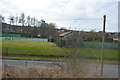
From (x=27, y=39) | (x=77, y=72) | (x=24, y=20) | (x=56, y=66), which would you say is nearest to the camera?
(x=77, y=72)

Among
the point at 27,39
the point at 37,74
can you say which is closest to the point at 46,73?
the point at 37,74

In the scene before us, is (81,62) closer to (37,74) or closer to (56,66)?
(56,66)

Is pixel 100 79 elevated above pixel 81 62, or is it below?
below

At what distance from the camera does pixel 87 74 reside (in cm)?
594

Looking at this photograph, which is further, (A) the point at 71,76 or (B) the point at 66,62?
(B) the point at 66,62

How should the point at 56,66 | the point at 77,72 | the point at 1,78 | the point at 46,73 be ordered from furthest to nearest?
the point at 56,66
the point at 77,72
the point at 46,73
the point at 1,78

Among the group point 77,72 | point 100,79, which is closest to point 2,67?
point 77,72

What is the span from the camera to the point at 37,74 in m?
5.35

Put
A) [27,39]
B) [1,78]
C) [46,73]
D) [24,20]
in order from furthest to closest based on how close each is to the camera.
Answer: [27,39]
[24,20]
[46,73]
[1,78]

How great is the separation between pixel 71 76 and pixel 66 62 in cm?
105

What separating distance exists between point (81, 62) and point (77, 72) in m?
0.74

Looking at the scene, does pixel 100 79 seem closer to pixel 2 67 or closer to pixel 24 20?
pixel 2 67

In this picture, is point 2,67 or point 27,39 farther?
point 27,39

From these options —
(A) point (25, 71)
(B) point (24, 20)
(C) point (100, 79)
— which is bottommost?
(C) point (100, 79)
